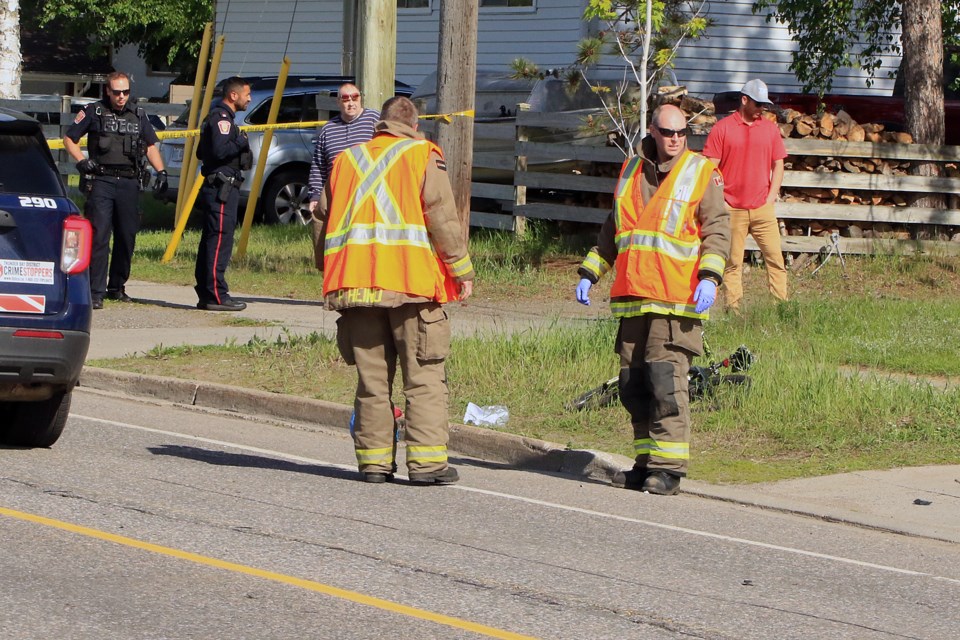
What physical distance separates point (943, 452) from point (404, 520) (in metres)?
3.57

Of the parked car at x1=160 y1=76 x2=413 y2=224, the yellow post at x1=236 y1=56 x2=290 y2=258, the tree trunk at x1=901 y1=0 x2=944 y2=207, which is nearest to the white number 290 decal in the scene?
the yellow post at x1=236 y1=56 x2=290 y2=258

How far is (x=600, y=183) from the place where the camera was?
57.3ft

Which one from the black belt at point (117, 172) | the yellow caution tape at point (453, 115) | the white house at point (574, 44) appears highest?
the white house at point (574, 44)

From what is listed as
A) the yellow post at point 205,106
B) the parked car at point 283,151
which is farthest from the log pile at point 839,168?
the parked car at point 283,151

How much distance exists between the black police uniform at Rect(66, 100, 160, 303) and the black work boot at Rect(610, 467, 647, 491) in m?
7.07

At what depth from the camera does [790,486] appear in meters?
8.45

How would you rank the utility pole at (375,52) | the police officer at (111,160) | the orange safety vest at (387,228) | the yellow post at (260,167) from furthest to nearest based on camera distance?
the yellow post at (260,167) < the utility pole at (375,52) < the police officer at (111,160) < the orange safety vest at (387,228)

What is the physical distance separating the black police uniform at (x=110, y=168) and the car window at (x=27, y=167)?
5.77 metres

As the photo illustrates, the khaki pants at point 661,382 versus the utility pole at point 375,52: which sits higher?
the utility pole at point 375,52

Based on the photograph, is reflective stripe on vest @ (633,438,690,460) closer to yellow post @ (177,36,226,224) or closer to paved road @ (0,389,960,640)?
paved road @ (0,389,960,640)

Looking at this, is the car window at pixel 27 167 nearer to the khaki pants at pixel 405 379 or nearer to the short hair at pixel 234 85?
the khaki pants at pixel 405 379

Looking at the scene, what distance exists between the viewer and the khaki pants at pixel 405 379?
7965mm

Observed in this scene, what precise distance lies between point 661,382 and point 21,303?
10.7 ft

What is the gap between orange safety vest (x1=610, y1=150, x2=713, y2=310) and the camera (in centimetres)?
810
